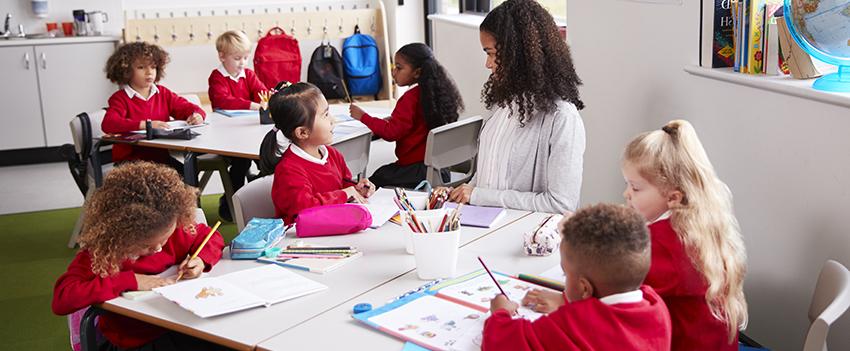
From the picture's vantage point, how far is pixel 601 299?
1510 mm

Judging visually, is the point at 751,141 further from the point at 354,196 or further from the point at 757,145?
the point at 354,196

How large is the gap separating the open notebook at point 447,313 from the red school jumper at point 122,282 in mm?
581

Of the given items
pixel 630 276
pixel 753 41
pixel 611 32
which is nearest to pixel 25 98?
pixel 611 32

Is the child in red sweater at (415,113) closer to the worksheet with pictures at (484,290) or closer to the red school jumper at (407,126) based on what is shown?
the red school jumper at (407,126)

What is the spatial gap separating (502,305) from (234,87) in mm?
3493

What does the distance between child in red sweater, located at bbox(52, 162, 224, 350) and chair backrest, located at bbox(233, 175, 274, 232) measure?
0.46 metres

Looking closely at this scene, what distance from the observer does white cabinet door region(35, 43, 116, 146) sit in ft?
20.7

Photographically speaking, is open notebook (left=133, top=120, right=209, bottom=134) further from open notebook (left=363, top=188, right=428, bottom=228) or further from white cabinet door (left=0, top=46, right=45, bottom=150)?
white cabinet door (left=0, top=46, right=45, bottom=150)

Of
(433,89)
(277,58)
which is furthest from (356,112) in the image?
(277,58)

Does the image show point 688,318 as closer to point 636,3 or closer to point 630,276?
point 630,276

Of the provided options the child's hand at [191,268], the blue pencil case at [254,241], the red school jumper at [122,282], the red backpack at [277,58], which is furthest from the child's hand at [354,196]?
the red backpack at [277,58]

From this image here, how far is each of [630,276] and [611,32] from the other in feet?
6.71

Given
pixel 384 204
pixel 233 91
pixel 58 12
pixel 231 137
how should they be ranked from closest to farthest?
pixel 384 204, pixel 231 137, pixel 233 91, pixel 58 12

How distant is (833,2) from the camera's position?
2164 millimetres
